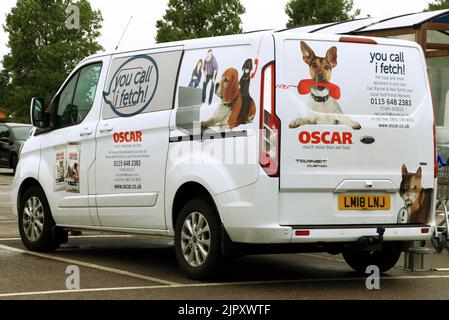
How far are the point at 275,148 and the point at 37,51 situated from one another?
161 feet

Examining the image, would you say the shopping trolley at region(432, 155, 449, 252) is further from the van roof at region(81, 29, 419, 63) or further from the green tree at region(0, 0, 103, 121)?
the green tree at region(0, 0, 103, 121)

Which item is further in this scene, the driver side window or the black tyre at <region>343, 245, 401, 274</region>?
the driver side window

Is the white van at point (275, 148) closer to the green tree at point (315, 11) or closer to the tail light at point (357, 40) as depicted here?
the tail light at point (357, 40)

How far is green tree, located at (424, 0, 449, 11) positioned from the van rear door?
52.4m

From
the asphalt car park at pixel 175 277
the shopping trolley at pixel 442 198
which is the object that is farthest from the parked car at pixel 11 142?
the shopping trolley at pixel 442 198

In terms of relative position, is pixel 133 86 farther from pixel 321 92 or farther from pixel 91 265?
pixel 321 92

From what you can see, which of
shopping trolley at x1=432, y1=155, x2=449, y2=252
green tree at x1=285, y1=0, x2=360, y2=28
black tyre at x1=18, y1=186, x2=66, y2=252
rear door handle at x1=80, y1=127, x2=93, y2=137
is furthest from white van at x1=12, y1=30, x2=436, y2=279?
green tree at x1=285, y1=0, x2=360, y2=28

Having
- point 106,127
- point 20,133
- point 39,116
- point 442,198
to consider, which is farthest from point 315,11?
point 106,127

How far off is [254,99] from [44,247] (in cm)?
375

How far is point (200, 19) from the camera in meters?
52.5

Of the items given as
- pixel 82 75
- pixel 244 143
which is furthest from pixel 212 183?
pixel 82 75

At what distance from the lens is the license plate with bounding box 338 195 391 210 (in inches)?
321

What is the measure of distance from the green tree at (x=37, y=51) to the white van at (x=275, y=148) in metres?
45.7

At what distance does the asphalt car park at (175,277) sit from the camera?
786 centimetres
